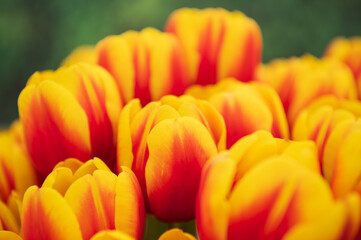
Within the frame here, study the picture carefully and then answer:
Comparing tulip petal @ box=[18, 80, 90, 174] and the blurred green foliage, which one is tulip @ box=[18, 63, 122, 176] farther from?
the blurred green foliage

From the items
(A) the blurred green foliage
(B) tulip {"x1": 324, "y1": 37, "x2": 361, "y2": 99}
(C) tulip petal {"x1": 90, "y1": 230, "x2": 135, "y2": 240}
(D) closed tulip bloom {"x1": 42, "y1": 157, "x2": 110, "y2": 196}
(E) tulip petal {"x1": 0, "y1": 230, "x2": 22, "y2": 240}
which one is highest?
(D) closed tulip bloom {"x1": 42, "y1": 157, "x2": 110, "y2": 196}

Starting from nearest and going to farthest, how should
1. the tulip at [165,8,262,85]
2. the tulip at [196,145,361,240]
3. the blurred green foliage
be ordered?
the tulip at [196,145,361,240]
the tulip at [165,8,262,85]
the blurred green foliage

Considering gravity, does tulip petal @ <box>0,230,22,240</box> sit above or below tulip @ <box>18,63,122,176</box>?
below

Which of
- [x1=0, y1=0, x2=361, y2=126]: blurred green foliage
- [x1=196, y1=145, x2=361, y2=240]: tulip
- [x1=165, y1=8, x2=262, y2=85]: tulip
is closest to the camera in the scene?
[x1=196, y1=145, x2=361, y2=240]: tulip

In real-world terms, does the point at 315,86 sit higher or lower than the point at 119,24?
higher

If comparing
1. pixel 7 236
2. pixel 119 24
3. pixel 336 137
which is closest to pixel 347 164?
pixel 336 137

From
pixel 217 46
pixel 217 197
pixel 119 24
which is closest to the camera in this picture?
pixel 217 197

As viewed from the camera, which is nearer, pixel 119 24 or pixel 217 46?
pixel 217 46

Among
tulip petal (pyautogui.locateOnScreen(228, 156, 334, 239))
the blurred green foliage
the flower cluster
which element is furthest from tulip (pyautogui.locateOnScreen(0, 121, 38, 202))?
the blurred green foliage

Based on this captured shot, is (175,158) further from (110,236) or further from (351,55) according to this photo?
(351,55)
